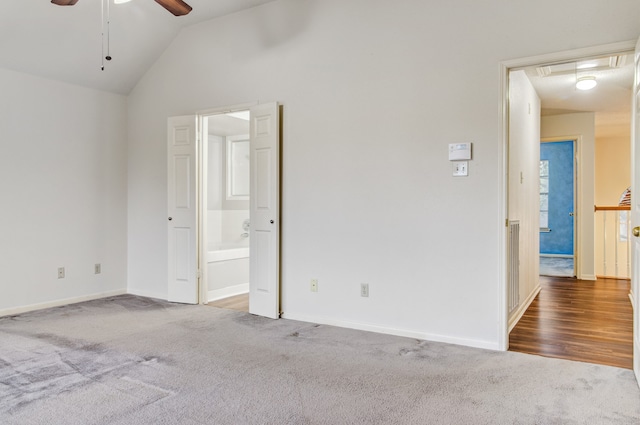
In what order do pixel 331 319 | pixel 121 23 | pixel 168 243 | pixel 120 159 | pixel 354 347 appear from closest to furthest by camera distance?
pixel 354 347
pixel 331 319
pixel 121 23
pixel 168 243
pixel 120 159

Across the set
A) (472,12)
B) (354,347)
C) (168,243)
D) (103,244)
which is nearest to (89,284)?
(103,244)

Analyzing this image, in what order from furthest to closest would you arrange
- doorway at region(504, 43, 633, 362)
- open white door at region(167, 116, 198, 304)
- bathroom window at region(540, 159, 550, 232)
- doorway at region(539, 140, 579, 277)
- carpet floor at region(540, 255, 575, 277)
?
bathroom window at region(540, 159, 550, 232)
doorway at region(539, 140, 579, 277)
carpet floor at region(540, 255, 575, 277)
open white door at region(167, 116, 198, 304)
doorway at region(504, 43, 633, 362)

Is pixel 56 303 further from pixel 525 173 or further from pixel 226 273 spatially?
pixel 525 173

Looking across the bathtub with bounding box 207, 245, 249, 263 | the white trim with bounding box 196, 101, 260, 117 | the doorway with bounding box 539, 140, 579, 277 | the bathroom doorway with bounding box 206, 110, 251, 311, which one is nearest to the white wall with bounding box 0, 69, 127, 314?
the bathtub with bounding box 207, 245, 249, 263

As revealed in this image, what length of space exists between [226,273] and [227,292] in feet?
0.74

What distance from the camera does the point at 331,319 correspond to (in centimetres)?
380

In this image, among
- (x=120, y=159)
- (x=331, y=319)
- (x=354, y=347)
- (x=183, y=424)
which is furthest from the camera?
(x=120, y=159)

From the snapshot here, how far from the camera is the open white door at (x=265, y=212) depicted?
403 centimetres

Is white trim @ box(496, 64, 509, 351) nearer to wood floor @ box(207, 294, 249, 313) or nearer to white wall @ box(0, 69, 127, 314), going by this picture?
wood floor @ box(207, 294, 249, 313)

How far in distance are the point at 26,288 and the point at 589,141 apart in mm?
7644

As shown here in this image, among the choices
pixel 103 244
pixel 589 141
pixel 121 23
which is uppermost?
pixel 121 23

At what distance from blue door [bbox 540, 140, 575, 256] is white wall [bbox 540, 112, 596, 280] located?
1.43 meters

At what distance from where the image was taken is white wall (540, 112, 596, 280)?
644cm

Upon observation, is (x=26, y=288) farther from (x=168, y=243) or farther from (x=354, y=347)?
(x=354, y=347)
